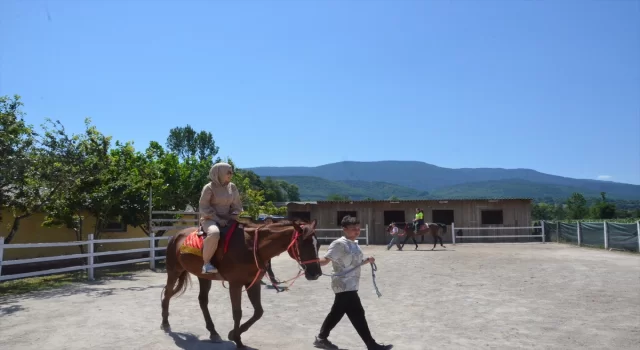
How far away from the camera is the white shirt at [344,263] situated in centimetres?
535

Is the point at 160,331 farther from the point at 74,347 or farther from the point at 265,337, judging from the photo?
the point at 265,337

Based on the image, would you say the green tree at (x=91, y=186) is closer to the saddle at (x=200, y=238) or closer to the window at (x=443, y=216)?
the saddle at (x=200, y=238)

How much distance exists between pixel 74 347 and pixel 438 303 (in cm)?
614

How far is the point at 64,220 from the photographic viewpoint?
15.0 metres

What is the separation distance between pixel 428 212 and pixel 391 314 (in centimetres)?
2346

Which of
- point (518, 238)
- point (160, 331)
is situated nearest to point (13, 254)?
point (160, 331)

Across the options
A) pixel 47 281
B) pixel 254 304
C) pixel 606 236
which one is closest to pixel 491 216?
pixel 606 236

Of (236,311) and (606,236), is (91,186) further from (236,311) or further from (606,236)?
(606,236)

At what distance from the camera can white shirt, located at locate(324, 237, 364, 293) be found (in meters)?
5.35

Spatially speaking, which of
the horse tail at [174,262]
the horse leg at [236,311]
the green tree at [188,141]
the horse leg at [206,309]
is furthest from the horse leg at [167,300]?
the green tree at [188,141]

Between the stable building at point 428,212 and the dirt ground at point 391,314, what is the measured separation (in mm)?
17510

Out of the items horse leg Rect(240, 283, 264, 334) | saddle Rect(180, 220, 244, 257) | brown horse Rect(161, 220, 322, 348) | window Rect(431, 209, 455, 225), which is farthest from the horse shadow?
window Rect(431, 209, 455, 225)

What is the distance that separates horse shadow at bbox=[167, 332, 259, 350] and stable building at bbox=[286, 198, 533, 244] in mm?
24061

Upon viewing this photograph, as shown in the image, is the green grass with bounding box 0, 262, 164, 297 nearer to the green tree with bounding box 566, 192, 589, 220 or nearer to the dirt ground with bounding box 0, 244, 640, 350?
the dirt ground with bounding box 0, 244, 640, 350
